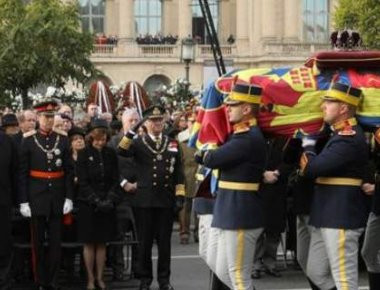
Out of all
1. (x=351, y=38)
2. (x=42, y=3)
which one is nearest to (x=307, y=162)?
(x=351, y=38)

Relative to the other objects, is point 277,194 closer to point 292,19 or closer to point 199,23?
point 292,19

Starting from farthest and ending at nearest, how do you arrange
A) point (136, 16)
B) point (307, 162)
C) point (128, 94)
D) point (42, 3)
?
1. point (136, 16)
2. point (42, 3)
3. point (128, 94)
4. point (307, 162)

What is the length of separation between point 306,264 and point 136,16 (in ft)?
197

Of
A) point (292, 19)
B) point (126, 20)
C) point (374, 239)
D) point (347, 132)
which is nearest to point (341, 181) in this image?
point (347, 132)

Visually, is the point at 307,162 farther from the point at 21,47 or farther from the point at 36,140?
the point at 21,47

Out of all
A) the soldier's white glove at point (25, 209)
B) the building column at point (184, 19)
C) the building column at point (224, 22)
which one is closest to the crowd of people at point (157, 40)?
the building column at point (184, 19)

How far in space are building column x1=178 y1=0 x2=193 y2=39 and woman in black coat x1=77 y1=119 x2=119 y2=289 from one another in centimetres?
5592

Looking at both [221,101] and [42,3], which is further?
[42,3]

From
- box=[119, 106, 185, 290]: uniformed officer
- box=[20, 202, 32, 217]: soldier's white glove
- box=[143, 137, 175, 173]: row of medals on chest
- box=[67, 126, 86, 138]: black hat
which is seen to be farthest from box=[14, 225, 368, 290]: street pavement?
box=[67, 126, 86, 138]: black hat

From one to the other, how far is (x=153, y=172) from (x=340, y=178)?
3.39 metres

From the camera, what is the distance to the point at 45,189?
1179 centimetres

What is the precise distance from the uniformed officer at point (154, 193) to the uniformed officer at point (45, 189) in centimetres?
73

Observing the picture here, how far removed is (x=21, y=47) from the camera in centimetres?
2869

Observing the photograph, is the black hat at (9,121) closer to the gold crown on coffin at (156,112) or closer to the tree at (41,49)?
the gold crown on coffin at (156,112)
